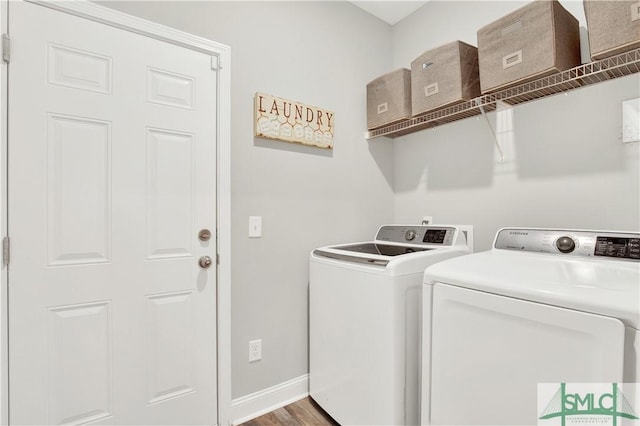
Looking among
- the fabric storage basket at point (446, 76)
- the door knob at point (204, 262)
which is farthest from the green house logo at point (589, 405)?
the door knob at point (204, 262)

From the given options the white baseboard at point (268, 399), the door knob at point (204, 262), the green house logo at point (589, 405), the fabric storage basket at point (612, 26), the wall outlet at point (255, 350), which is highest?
the fabric storage basket at point (612, 26)

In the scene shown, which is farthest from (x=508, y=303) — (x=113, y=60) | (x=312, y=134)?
(x=113, y=60)

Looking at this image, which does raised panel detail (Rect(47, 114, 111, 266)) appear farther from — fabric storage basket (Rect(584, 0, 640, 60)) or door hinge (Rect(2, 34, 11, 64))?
fabric storage basket (Rect(584, 0, 640, 60))

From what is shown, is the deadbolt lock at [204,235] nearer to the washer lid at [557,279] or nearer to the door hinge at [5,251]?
the door hinge at [5,251]

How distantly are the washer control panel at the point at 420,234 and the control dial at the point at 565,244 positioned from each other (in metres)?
0.47

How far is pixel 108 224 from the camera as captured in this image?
4.59ft

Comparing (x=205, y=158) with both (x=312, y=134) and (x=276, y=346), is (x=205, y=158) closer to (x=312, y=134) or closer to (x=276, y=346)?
(x=312, y=134)

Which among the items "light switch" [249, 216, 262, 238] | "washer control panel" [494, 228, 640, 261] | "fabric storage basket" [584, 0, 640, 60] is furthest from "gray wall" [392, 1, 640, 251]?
"light switch" [249, 216, 262, 238]

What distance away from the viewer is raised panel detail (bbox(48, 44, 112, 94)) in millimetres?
1294

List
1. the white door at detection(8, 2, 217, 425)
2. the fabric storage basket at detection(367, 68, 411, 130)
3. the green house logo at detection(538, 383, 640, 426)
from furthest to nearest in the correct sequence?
the fabric storage basket at detection(367, 68, 411, 130) → the white door at detection(8, 2, 217, 425) → the green house logo at detection(538, 383, 640, 426)

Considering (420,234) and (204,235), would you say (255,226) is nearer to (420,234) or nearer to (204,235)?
(204,235)

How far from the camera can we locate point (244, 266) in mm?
1775

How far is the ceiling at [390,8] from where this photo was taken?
2242 millimetres

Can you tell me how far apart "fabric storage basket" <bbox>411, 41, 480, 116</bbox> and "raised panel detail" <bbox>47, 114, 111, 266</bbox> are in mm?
1621
